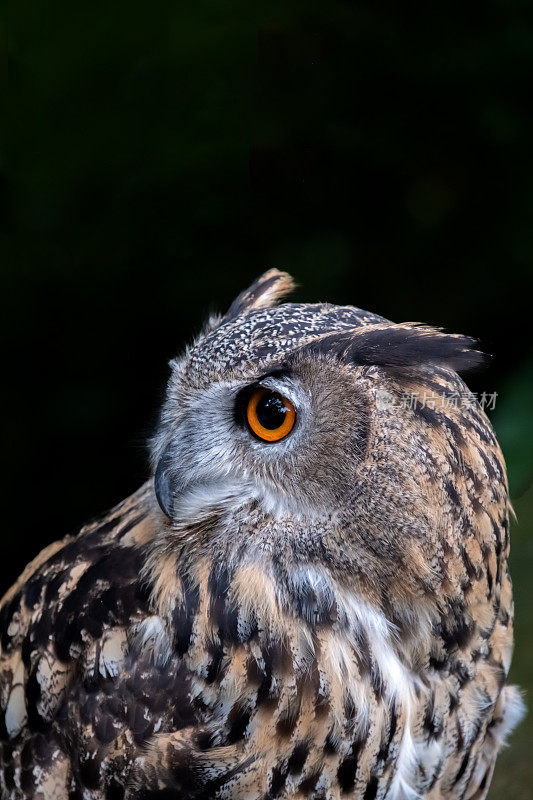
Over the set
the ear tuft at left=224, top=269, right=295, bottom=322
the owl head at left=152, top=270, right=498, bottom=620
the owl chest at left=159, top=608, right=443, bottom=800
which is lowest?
the owl chest at left=159, top=608, right=443, bottom=800

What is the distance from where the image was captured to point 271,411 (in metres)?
1.22

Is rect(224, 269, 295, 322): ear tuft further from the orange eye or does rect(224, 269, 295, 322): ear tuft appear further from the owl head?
the orange eye

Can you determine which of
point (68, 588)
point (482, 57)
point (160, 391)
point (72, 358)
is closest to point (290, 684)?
point (68, 588)

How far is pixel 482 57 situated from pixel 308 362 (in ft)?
4.95

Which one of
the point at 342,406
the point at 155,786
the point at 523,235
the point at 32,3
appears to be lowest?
the point at 155,786

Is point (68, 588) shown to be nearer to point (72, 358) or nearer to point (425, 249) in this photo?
point (72, 358)

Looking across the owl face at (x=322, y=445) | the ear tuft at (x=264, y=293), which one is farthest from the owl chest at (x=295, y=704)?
the ear tuft at (x=264, y=293)

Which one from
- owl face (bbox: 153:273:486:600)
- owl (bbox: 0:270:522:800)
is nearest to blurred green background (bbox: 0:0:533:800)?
owl (bbox: 0:270:522:800)

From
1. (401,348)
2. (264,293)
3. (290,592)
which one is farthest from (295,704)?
(264,293)

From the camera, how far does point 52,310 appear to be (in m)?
2.25

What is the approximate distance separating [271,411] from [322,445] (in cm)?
9

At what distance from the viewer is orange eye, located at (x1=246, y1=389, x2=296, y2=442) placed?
1.20 m

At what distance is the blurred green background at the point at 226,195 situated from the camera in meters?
2.05

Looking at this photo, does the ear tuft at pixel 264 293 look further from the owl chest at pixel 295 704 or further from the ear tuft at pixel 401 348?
the owl chest at pixel 295 704
